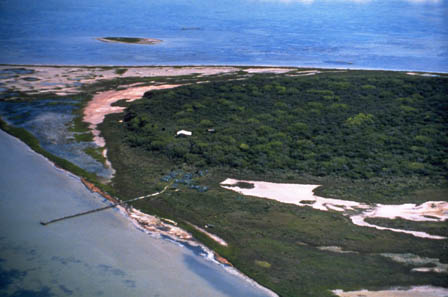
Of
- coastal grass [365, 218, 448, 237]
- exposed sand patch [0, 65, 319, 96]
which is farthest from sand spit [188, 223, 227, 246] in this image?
exposed sand patch [0, 65, 319, 96]

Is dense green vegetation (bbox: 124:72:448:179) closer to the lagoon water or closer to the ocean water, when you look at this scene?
the ocean water

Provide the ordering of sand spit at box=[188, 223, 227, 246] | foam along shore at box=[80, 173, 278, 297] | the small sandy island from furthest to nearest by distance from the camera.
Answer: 1. the small sandy island
2. sand spit at box=[188, 223, 227, 246]
3. foam along shore at box=[80, 173, 278, 297]

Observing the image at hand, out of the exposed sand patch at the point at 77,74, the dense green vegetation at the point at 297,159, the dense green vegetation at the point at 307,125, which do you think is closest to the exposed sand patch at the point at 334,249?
the dense green vegetation at the point at 297,159

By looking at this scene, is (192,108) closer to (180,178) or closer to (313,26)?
(180,178)

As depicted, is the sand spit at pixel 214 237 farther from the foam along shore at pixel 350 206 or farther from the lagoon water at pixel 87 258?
the foam along shore at pixel 350 206

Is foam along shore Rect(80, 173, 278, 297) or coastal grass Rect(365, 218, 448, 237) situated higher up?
coastal grass Rect(365, 218, 448, 237)
